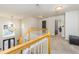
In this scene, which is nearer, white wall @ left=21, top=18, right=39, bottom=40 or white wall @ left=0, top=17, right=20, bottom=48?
white wall @ left=0, top=17, right=20, bottom=48

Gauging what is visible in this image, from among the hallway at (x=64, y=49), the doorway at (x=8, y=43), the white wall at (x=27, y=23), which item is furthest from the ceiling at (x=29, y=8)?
the white wall at (x=27, y=23)

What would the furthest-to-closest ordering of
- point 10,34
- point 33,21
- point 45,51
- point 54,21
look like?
point 33,21 < point 54,21 < point 10,34 < point 45,51

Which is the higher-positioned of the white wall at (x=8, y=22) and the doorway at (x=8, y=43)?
the white wall at (x=8, y=22)

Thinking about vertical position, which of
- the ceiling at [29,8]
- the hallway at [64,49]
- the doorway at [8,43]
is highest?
the ceiling at [29,8]

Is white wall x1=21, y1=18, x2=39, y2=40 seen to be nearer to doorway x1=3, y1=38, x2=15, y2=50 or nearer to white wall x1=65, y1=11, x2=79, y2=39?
doorway x1=3, y1=38, x2=15, y2=50

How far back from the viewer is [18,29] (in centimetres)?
1005

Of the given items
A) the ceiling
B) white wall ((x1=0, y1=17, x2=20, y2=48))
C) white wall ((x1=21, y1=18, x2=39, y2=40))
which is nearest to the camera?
the ceiling

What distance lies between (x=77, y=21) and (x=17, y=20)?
556 cm

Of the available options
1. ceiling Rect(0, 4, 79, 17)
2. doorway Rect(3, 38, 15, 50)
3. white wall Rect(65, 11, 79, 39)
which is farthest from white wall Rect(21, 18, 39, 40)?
white wall Rect(65, 11, 79, 39)

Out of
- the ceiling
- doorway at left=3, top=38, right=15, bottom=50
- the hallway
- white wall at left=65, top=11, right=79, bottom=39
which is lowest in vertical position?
doorway at left=3, top=38, right=15, bottom=50

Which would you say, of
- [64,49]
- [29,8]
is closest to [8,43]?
[29,8]

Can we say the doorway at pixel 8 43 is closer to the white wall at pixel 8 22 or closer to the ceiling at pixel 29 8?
the white wall at pixel 8 22

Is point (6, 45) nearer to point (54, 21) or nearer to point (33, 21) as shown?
point (33, 21)
